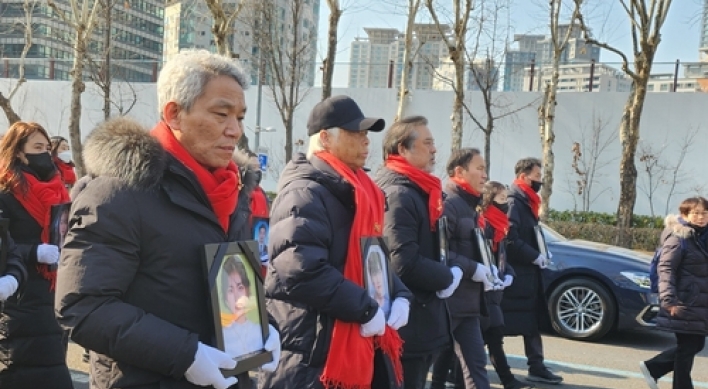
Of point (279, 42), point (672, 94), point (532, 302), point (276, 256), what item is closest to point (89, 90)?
point (279, 42)

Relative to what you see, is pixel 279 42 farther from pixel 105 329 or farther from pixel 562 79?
pixel 105 329

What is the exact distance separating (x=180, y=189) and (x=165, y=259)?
22 cm

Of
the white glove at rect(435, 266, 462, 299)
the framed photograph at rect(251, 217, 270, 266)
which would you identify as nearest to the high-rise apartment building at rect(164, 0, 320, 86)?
the framed photograph at rect(251, 217, 270, 266)

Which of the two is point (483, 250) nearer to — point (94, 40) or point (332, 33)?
point (332, 33)

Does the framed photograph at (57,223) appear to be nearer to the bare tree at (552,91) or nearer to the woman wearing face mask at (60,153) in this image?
the woman wearing face mask at (60,153)

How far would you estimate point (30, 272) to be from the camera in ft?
14.9

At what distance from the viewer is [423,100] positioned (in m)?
24.0

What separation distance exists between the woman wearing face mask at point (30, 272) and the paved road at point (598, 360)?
5.25 ft

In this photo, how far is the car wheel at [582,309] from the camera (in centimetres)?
856

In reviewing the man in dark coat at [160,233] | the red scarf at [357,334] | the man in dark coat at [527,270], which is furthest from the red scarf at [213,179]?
the man in dark coat at [527,270]

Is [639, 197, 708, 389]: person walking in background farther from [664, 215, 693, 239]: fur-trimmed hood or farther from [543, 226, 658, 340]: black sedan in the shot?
[543, 226, 658, 340]: black sedan

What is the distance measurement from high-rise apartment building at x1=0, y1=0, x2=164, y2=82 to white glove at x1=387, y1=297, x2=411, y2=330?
17387mm

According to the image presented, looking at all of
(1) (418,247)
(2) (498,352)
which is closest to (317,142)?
(1) (418,247)

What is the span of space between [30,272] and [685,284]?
189 inches
